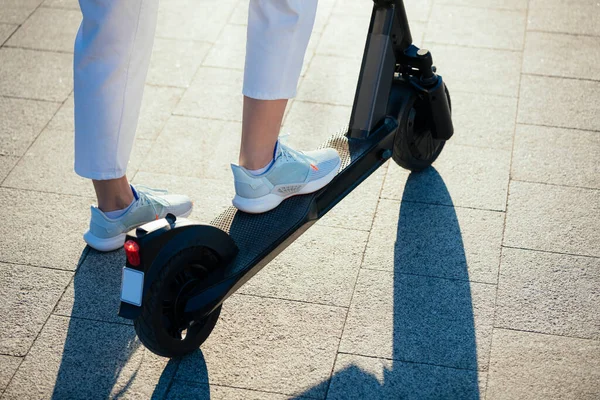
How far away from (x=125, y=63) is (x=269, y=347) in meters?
1.02

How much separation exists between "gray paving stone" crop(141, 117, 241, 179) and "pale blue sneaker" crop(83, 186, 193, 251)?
1.42 ft

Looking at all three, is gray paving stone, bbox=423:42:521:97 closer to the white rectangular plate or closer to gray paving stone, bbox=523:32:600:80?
gray paving stone, bbox=523:32:600:80

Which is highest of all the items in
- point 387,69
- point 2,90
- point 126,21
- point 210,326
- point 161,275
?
point 126,21

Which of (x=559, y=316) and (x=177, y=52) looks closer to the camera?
(x=559, y=316)

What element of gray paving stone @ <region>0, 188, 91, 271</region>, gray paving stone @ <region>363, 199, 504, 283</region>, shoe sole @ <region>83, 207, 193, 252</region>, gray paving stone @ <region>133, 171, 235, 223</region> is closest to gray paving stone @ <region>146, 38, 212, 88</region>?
gray paving stone @ <region>133, 171, 235, 223</region>

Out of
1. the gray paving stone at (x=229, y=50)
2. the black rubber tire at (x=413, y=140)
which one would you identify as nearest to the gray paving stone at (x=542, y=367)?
the black rubber tire at (x=413, y=140)

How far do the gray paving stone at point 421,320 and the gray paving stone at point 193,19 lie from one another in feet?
6.84

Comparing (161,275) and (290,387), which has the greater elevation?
(161,275)

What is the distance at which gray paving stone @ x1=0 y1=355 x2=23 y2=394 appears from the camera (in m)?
2.69

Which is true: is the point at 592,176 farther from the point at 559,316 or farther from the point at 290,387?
the point at 290,387

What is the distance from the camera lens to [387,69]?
320 centimetres

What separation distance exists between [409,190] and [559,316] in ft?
2.90

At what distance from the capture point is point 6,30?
474 centimetres

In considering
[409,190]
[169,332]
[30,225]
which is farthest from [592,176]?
[30,225]
